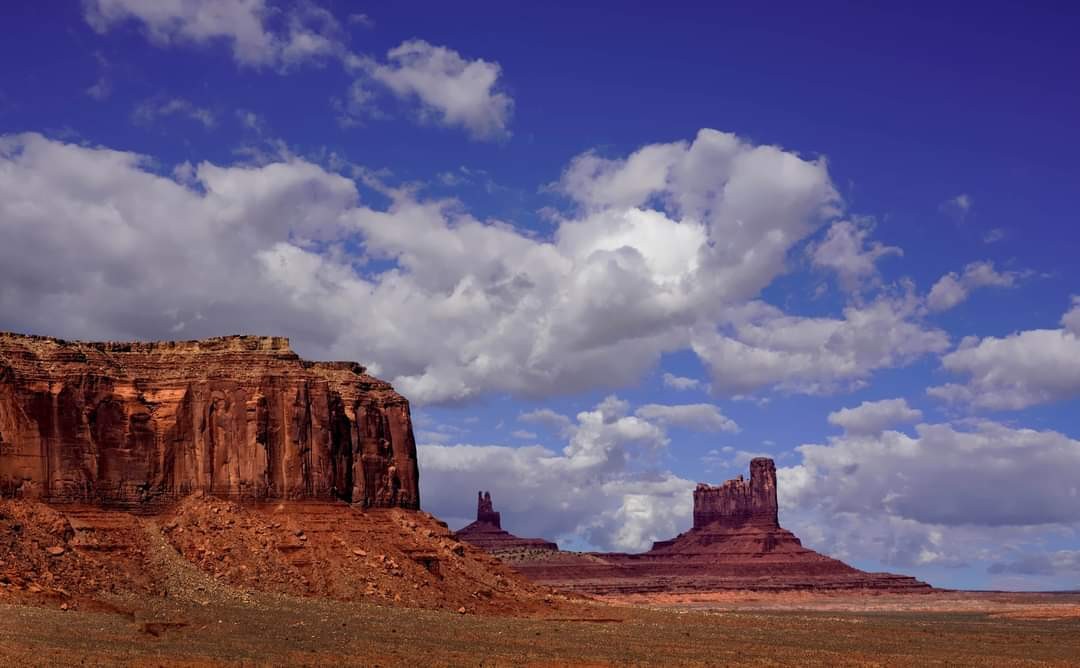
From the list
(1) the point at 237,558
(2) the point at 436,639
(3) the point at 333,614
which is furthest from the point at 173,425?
(2) the point at 436,639

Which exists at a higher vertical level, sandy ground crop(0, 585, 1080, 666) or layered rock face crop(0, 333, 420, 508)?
layered rock face crop(0, 333, 420, 508)

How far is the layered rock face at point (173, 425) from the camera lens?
83.8m

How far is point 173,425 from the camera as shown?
89.9m

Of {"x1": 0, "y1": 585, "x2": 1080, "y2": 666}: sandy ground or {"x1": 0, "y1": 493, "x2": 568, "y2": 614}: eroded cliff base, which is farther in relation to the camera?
{"x1": 0, "y1": 493, "x2": 568, "y2": 614}: eroded cliff base

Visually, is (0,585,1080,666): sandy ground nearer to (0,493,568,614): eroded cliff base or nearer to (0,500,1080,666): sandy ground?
(0,500,1080,666): sandy ground

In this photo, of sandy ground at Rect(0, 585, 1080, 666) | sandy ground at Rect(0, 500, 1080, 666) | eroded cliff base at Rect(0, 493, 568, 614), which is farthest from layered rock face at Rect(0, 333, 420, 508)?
sandy ground at Rect(0, 585, 1080, 666)

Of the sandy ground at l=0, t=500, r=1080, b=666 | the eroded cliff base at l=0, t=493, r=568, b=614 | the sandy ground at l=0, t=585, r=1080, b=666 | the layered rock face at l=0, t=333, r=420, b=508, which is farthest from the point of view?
the layered rock face at l=0, t=333, r=420, b=508

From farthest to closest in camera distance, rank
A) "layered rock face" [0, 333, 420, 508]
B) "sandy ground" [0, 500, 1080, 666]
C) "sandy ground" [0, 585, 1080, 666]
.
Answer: "layered rock face" [0, 333, 420, 508], "sandy ground" [0, 500, 1080, 666], "sandy ground" [0, 585, 1080, 666]

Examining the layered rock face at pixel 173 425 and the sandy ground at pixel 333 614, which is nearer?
the sandy ground at pixel 333 614

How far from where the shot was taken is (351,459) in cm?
9669

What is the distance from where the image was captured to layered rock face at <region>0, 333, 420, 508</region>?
275 ft

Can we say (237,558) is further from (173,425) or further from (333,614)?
(173,425)

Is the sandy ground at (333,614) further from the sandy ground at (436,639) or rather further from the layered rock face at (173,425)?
the layered rock face at (173,425)

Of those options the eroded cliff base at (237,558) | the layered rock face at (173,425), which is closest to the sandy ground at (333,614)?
the eroded cliff base at (237,558)
